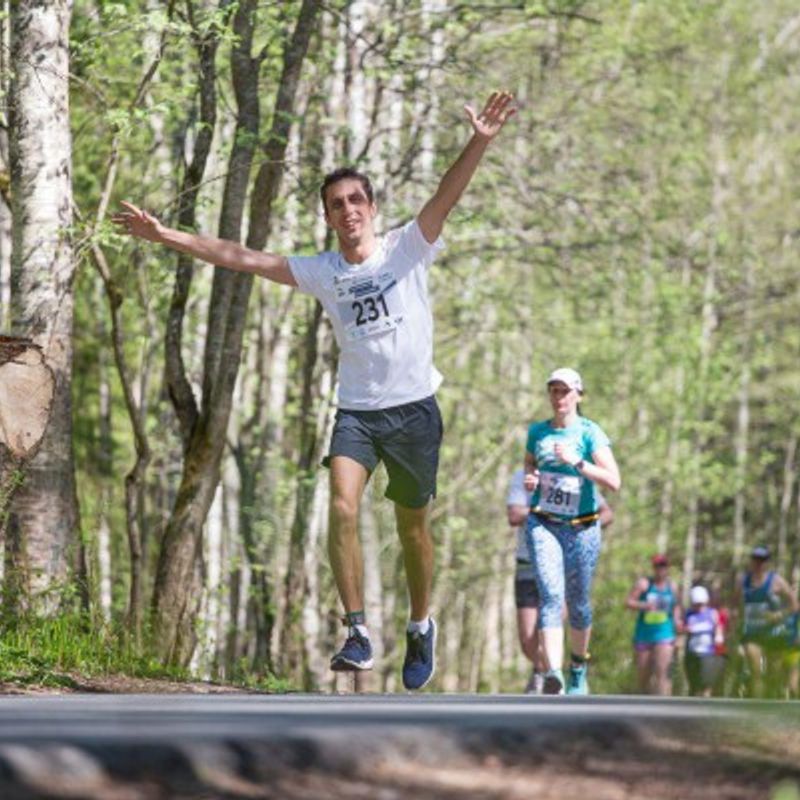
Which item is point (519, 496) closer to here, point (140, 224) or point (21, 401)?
point (21, 401)

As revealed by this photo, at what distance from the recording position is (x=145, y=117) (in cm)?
1278

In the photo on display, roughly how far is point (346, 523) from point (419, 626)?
869 millimetres

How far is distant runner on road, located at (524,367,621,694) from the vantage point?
44.8 ft

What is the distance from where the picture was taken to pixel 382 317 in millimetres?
10523

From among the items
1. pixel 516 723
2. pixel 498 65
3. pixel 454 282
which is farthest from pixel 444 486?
pixel 516 723

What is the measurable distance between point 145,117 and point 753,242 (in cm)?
3734

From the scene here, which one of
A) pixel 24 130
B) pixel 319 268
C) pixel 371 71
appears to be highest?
pixel 371 71

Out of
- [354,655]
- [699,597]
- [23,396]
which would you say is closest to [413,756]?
[354,655]

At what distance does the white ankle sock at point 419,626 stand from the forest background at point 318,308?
1399 mm

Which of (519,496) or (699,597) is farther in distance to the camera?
(699,597)

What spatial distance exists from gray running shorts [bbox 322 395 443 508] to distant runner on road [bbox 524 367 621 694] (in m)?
2.67

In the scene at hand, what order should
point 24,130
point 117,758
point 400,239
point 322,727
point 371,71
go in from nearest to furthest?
point 117,758 → point 322,727 → point 400,239 → point 24,130 → point 371,71

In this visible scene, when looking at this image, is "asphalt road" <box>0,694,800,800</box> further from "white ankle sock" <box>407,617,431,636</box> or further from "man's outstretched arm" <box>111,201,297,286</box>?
"white ankle sock" <box>407,617,431,636</box>

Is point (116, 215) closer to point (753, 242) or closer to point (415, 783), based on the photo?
point (415, 783)
